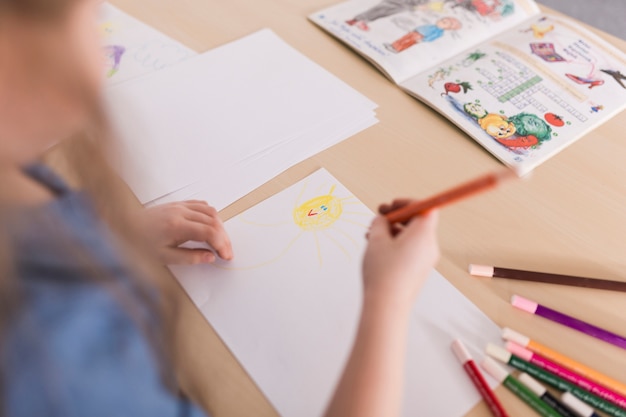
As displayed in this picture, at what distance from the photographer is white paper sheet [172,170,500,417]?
43cm

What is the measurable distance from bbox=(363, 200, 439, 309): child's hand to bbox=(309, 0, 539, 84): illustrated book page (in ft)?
1.22

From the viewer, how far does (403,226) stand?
42 centimetres

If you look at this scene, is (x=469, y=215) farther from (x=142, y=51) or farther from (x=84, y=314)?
(x=142, y=51)

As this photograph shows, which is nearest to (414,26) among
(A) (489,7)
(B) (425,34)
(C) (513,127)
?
(B) (425,34)

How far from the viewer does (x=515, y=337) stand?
0.46 metres

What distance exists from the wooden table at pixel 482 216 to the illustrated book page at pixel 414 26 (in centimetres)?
3

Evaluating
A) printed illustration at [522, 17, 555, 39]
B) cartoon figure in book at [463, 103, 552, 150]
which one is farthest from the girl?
printed illustration at [522, 17, 555, 39]

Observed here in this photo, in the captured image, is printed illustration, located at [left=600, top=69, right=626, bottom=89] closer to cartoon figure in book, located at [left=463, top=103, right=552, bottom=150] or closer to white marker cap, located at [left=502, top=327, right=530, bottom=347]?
cartoon figure in book, located at [left=463, top=103, right=552, bottom=150]

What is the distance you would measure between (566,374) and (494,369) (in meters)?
0.06

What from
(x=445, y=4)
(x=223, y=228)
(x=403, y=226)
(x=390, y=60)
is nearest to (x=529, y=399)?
(x=403, y=226)

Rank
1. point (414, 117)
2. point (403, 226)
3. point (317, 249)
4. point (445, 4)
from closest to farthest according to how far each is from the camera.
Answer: point (403, 226)
point (317, 249)
point (414, 117)
point (445, 4)

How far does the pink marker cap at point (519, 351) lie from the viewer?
444mm

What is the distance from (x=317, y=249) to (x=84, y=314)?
25 centimetres

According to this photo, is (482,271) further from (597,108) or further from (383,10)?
(383,10)
